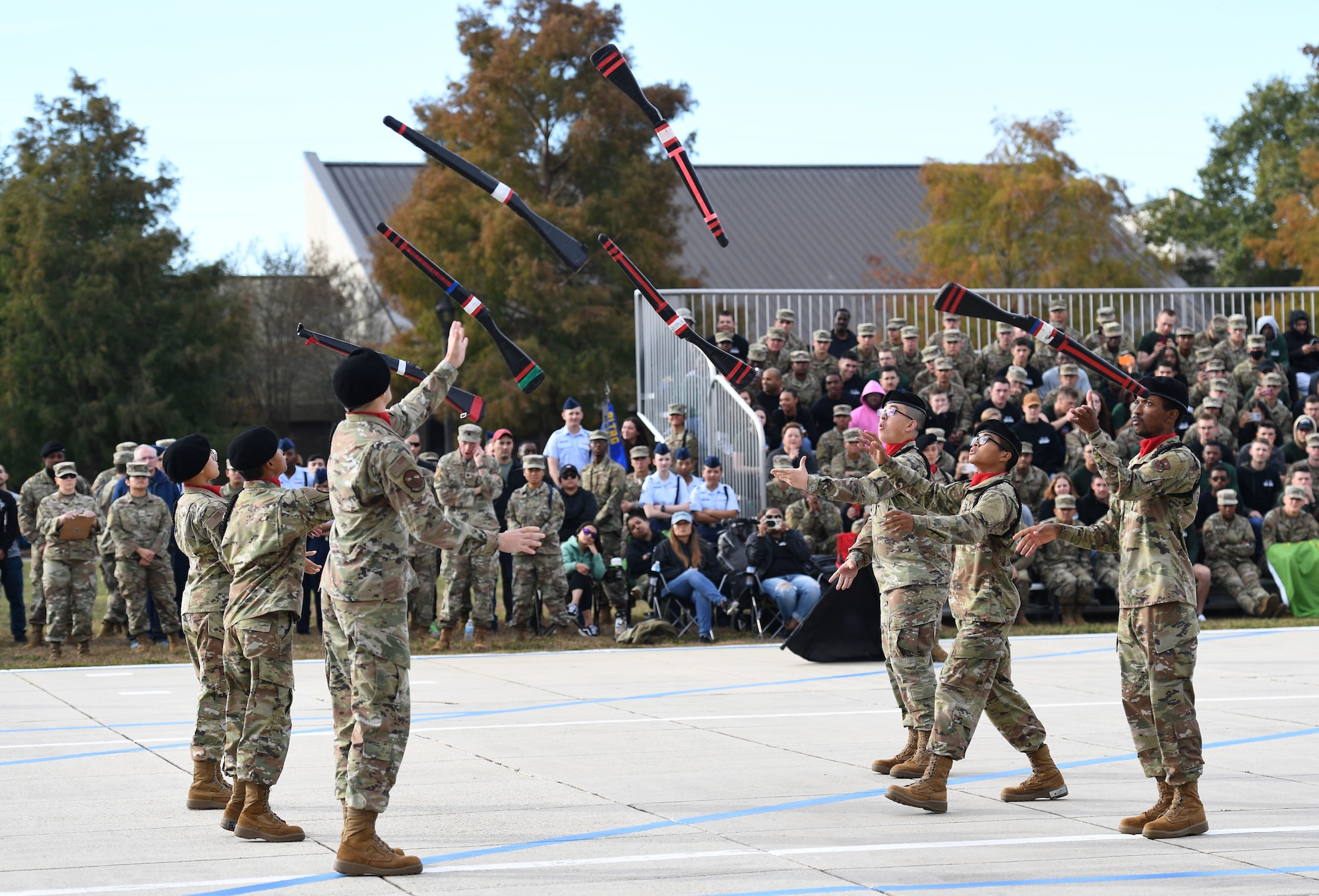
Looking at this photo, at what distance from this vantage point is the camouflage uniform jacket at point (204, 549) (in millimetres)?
7527

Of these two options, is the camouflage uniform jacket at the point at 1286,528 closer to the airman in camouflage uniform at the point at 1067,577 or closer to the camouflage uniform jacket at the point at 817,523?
the airman in camouflage uniform at the point at 1067,577

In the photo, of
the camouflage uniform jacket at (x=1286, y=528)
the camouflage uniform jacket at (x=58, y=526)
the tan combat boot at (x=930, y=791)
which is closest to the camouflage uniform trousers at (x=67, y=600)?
the camouflage uniform jacket at (x=58, y=526)

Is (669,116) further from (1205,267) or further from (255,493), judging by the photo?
(1205,267)

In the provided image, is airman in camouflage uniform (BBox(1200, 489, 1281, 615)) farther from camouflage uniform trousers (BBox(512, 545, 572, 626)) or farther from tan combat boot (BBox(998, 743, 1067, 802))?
tan combat boot (BBox(998, 743, 1067, 802))

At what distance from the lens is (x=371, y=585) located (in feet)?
20.1

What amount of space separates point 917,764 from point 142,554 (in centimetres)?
967

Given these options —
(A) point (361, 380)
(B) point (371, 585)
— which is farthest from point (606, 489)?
(B) point (371, 585)

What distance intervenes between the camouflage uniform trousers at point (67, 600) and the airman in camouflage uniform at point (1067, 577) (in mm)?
10404

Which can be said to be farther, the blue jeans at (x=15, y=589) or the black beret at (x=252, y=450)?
the blue jeans at (x=15, y=589)

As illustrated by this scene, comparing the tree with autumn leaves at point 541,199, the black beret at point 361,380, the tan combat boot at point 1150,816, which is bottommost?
the tan combat boot at point 1150,816

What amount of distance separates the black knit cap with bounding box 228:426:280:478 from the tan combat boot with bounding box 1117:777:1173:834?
14.5 ft

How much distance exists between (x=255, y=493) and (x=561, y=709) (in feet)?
14.2

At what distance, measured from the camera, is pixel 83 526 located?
1511 cm

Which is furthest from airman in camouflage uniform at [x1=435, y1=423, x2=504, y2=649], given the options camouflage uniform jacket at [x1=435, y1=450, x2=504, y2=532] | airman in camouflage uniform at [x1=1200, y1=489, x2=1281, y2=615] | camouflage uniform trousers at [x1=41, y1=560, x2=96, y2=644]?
airman in camouflage uniform at [x1=1200, y1=489, x2=1281, y2=615]
